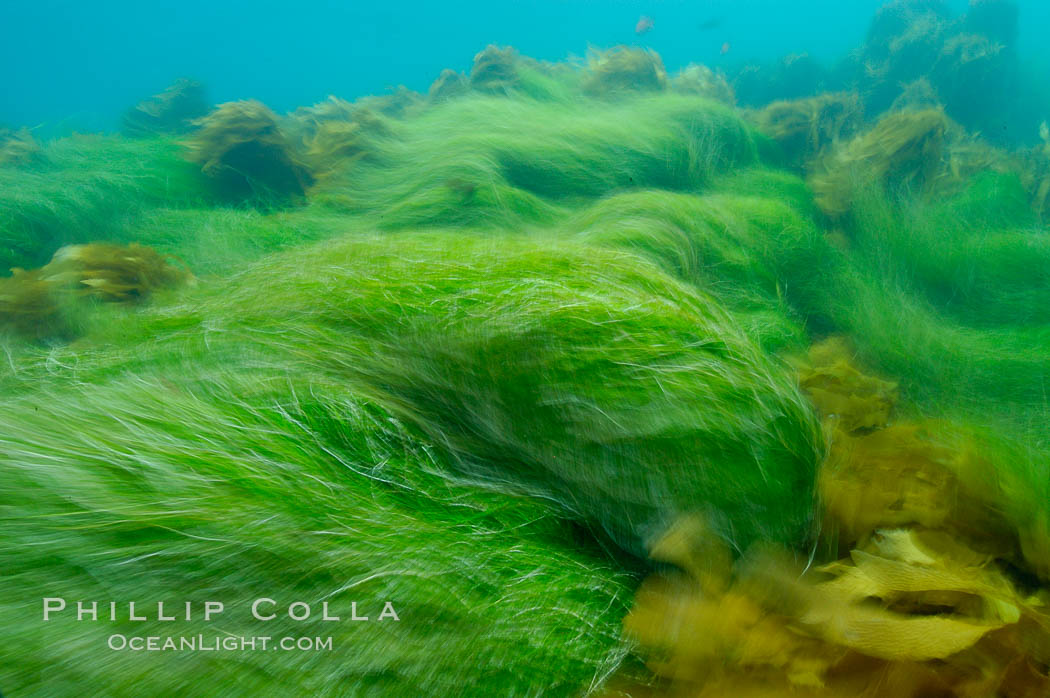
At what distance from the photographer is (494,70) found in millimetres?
3967

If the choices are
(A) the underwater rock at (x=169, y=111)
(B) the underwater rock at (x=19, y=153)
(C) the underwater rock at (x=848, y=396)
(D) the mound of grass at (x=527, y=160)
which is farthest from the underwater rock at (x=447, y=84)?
(C) the underwater rock at (x=848, y=396)

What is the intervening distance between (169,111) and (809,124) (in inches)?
205

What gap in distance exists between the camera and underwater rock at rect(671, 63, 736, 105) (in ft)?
15.0

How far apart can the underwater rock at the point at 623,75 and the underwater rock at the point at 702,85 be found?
0.33 metres

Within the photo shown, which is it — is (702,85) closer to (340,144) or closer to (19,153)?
(340,144)

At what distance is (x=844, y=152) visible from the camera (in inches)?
118

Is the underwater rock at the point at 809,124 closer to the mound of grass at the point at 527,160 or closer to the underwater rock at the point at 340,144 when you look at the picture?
the mound of grass at the point at 527,160

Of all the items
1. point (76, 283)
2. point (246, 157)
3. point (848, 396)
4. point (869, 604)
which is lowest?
point (869, 604)

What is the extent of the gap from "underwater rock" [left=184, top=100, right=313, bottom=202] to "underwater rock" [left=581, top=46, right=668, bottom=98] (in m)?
2.21

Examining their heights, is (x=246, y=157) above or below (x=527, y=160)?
above

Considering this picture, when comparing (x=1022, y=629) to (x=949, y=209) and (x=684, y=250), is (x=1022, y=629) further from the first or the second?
(x=949, y=209)

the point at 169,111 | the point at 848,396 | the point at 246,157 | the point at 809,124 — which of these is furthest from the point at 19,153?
the point at 809,124

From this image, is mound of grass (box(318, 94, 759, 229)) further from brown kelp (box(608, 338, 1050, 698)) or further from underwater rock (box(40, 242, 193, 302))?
brown kelp (box(608, 338, 1050, 698))

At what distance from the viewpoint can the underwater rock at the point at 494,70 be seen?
3.74 meters
